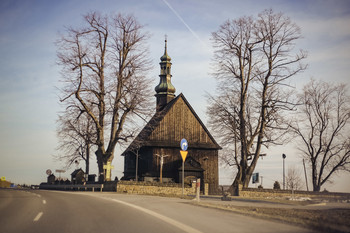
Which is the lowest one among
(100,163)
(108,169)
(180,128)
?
(108,169)

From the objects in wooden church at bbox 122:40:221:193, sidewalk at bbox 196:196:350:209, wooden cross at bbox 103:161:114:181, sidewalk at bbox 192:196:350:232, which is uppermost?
wooden church at bbox 122:40:221:193

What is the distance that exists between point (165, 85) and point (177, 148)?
1237cm

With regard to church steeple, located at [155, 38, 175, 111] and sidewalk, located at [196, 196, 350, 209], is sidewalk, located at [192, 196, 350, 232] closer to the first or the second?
sidewalk, located at [196, 196, 350, 209]

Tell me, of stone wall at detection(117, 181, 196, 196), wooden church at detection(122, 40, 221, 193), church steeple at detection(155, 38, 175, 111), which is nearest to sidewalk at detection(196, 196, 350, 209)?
stone wall at detection(117, 181, 196, 196)

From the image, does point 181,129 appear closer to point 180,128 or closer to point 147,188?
point 180,128

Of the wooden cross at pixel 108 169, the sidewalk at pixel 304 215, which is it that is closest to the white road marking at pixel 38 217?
the sidewalk at pixel 304 215

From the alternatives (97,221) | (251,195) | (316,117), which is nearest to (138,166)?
(251,195)

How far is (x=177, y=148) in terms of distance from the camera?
4691 cm

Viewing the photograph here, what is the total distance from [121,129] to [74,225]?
26.2 meters

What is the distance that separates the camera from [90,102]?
36.3 metres

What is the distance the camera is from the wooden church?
150 feet

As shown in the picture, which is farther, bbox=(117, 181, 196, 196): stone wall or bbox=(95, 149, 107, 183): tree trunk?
bbox=(95, 149, 107, 183): tree trunk

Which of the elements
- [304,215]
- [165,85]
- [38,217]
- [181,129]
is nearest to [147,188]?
[181,129]

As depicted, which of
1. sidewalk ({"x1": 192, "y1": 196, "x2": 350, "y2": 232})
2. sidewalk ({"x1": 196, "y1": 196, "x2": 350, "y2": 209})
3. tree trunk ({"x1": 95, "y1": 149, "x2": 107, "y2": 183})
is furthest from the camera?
tree trunk ({"x1": 95, "y1": 149, "x2": 107, "y2": 183})
